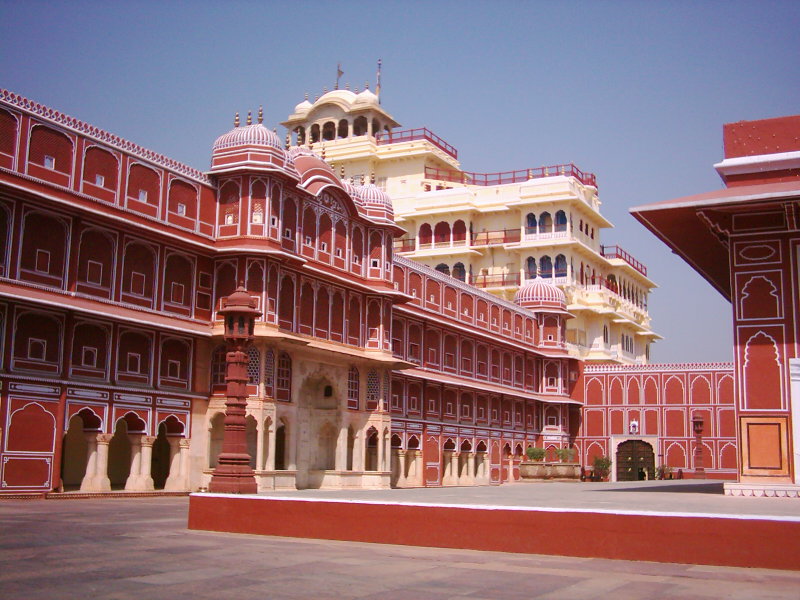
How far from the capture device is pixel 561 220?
6028 centimetres

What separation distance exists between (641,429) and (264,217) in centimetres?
3268

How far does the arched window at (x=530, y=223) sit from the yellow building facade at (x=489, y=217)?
6 cm

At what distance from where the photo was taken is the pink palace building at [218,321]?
23.8m

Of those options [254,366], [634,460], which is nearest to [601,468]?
[634,460]

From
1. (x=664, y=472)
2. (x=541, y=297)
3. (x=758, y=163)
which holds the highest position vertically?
(x=541, y=297)

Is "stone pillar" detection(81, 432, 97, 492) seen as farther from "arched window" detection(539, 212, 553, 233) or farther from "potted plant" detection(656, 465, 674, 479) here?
"arched window" detection(539, 212, 553, 233)

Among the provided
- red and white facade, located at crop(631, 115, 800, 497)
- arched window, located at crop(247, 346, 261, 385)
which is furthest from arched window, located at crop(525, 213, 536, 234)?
red and white facade, located at crop(631, 115, 800, 497)

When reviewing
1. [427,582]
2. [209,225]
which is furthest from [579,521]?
[209,225]

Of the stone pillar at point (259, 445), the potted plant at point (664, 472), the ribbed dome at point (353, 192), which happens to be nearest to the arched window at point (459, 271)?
the potted plant at point (664, 472)

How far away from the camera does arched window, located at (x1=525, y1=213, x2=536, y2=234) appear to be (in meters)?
61.0

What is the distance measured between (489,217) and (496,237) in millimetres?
1598

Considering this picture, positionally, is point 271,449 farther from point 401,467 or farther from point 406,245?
point 406,245

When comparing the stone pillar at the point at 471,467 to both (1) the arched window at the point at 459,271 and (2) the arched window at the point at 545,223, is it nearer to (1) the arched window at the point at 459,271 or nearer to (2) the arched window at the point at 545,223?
(1) the arched window at the point at 459,271

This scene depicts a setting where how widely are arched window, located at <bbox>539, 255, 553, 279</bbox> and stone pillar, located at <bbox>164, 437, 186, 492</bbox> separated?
116 feet
